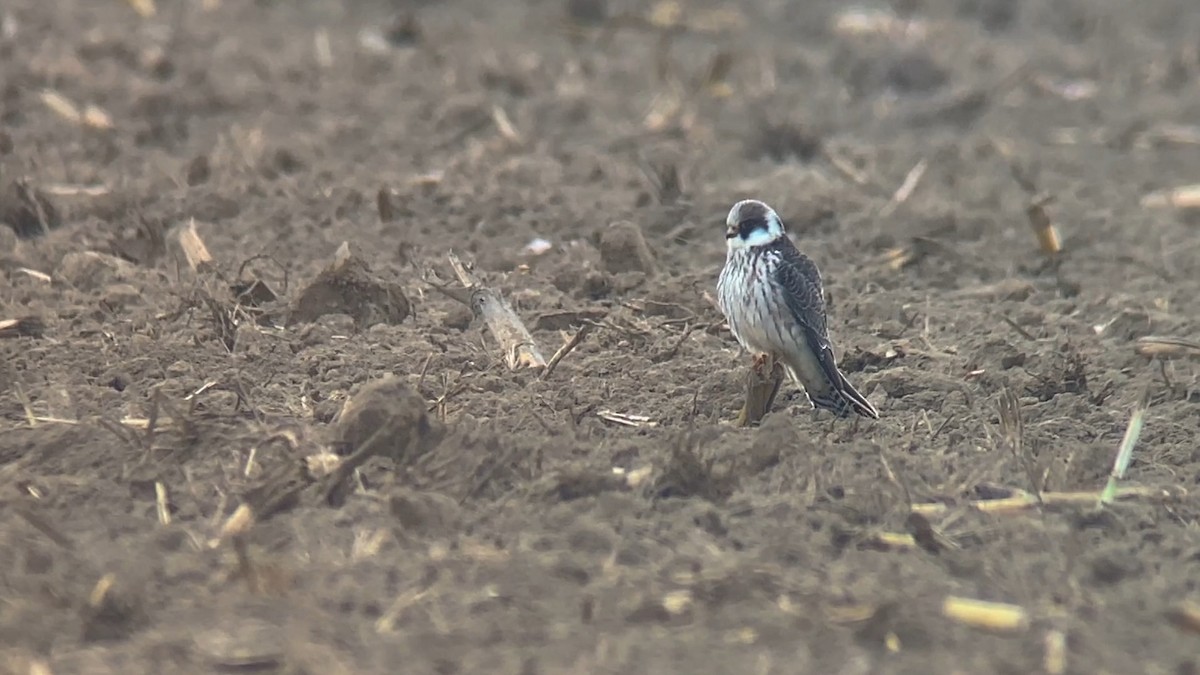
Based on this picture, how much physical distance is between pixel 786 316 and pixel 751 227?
56 cm

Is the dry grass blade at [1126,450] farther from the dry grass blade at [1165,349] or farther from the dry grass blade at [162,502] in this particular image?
the dry grass blade at [162,502]

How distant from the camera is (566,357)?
8.27 meters

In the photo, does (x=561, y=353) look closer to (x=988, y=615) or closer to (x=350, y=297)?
(x=350, y=297)

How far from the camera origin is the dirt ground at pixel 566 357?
5754 mm

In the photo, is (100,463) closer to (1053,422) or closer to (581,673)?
(581,673)

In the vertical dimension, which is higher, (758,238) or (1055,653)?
(1055,653)

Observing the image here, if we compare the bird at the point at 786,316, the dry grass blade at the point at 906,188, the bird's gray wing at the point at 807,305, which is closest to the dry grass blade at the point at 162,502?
the bird at the point at 786,316

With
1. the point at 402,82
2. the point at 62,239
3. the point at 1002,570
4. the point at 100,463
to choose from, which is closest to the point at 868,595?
the point at 1002,570

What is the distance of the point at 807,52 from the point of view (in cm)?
1543

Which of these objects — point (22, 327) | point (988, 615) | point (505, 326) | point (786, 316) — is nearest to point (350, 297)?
point (505, 326)

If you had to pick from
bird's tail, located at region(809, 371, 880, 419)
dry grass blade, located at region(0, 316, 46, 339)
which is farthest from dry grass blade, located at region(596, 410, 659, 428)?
dry grass blade, located at region(0, 316, 46, 339)

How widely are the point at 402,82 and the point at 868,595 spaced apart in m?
8.45

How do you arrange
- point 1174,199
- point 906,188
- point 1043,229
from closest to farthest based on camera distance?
point 1043,229 < point 906,188 < point 1174,199

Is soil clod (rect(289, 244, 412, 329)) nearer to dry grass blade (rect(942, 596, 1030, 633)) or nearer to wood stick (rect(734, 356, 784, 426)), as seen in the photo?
wood stick (rect(734, 356, 784, 426))
